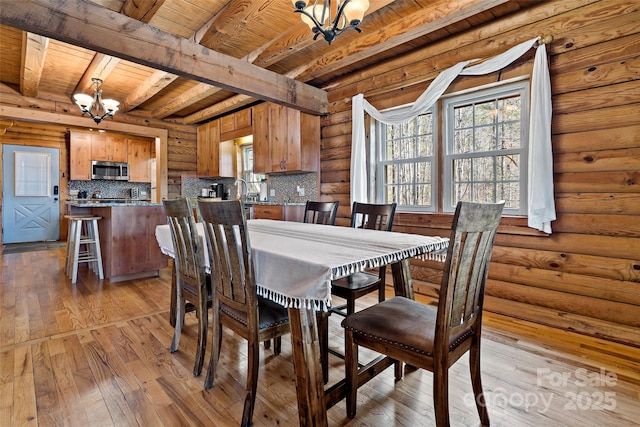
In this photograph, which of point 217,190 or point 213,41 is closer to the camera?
point 213,41

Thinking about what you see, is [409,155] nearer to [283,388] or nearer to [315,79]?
[315,79]

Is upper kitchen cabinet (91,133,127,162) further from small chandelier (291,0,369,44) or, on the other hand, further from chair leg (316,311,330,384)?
chair leg (316,311,330,384)

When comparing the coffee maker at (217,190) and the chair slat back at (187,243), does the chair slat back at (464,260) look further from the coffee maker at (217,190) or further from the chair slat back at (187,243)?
the coffee maker at (217,190)

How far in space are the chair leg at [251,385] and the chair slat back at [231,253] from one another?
142 mm

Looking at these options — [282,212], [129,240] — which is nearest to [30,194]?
[129,240]

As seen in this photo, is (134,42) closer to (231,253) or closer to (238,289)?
(231,253)

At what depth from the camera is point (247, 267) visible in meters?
1.37

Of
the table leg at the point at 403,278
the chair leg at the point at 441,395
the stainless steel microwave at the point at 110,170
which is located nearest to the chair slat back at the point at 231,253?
the chair leg at the point at 441,395

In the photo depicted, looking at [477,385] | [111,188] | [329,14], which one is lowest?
[477,385]

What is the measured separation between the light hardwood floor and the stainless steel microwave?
507cm

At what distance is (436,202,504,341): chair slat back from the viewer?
1102 millimetres

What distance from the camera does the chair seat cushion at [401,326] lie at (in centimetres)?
123

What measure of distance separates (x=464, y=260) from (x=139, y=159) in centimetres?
813

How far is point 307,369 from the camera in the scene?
1279mm
